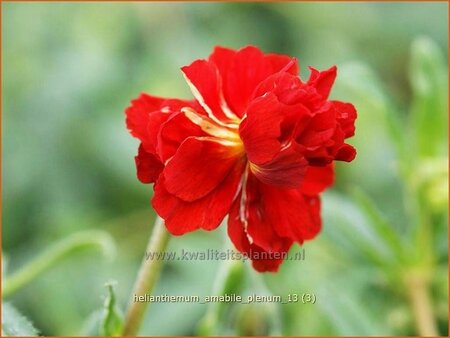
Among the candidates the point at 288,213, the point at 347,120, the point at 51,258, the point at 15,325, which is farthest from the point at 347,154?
A: the point at 51,258

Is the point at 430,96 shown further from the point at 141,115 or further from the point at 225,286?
the point at 141,115

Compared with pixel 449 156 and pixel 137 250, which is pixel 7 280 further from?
pixel 449 156

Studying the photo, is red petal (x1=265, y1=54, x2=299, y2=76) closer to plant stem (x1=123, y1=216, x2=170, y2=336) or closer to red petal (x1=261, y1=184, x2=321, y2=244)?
red petal (x1=261, y1=184, x2=321, y2=244)

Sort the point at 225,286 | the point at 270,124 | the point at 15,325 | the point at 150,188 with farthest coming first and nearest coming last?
the point at 150,188 → the point at 225,286 → the point at 15,325 → the point at 270,124

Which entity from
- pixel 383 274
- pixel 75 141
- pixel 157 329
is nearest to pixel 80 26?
pixel 75 141

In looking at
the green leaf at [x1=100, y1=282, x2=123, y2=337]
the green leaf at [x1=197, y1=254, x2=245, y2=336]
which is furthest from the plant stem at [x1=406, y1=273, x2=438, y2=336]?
the green leaf at [x1=100, y1=282, x2=123, y2=337]

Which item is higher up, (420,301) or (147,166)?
(147,166)

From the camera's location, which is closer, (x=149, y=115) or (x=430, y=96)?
(x=149, y=115)
